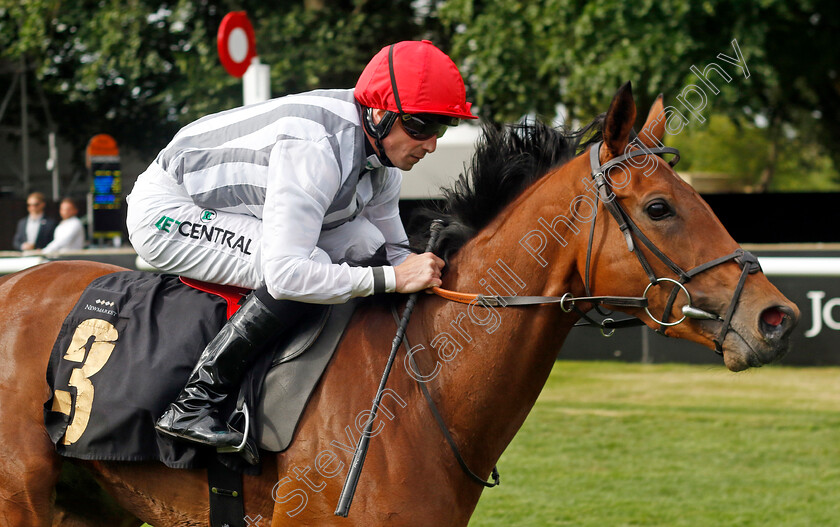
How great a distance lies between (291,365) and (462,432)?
1.73 ft

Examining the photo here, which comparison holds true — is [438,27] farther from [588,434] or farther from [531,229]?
[531,229]

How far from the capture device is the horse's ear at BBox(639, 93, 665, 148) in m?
2.45

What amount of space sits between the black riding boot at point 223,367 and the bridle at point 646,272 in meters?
0.51

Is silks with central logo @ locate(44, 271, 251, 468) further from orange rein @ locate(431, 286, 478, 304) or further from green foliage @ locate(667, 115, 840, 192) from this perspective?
green foliage @ locate(667, 115, 840, 192)

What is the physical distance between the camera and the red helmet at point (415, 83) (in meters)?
2.44

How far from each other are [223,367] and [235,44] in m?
5.83

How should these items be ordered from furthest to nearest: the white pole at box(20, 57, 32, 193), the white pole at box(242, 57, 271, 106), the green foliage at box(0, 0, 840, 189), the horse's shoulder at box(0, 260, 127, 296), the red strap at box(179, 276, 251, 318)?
the white pole at box(20, 57, 32, 193) → the green foliage at box(0, 0, 840, 189) → the white pole at box(242, 57, 271, 106) → the horse's shoulder at box(0, 260, 127, 296) → the red strap at box(179, 276, 251, 318)

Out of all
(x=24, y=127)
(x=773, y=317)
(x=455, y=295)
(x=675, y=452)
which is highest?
(x=773, y=317)

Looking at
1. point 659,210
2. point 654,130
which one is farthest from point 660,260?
point 654,130

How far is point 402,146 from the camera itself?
8.36 feet

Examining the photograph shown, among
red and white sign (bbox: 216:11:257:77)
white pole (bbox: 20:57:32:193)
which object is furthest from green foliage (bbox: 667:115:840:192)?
red and white sign (bbox: 216:11:257:77)

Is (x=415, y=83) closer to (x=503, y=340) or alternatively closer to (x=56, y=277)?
(x=503, y=340)

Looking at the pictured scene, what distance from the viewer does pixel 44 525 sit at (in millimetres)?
2674

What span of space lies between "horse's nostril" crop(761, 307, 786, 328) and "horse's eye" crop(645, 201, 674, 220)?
1.15 feet
